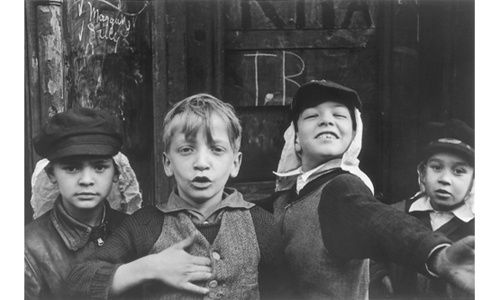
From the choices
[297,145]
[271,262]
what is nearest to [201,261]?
[271,262]

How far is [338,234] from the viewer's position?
4426mm

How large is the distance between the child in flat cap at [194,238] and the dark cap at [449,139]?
102 cm

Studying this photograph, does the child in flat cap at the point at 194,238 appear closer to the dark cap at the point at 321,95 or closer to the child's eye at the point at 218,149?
the child's eye at the point at 218,149

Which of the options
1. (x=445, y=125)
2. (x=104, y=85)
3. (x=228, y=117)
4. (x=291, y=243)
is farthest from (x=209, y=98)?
(x=445, y=125)

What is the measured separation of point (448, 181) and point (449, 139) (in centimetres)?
24

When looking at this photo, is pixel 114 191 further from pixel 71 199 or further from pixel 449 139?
pixel 449 139

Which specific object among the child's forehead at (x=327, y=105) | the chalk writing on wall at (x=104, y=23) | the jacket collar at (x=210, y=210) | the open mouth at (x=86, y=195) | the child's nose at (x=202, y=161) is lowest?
the jacket collar at (x=210, y=210)

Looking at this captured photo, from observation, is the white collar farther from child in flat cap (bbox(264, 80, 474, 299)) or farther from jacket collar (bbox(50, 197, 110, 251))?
jacket collar (bbox(50, 197, 110, 251))

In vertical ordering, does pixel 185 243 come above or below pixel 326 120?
below

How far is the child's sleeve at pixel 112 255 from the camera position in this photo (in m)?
4.38

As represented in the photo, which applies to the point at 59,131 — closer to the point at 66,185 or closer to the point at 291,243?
the point at 66,185

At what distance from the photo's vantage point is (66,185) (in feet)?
14.8

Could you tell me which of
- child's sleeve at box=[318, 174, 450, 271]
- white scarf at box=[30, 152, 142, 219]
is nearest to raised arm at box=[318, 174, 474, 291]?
child's sleeve at box=[318, 174, 450, 271]

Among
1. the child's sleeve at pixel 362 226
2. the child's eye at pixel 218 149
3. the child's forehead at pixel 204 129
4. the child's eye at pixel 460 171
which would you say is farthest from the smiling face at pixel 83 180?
the child's eye at pixel 460 171
